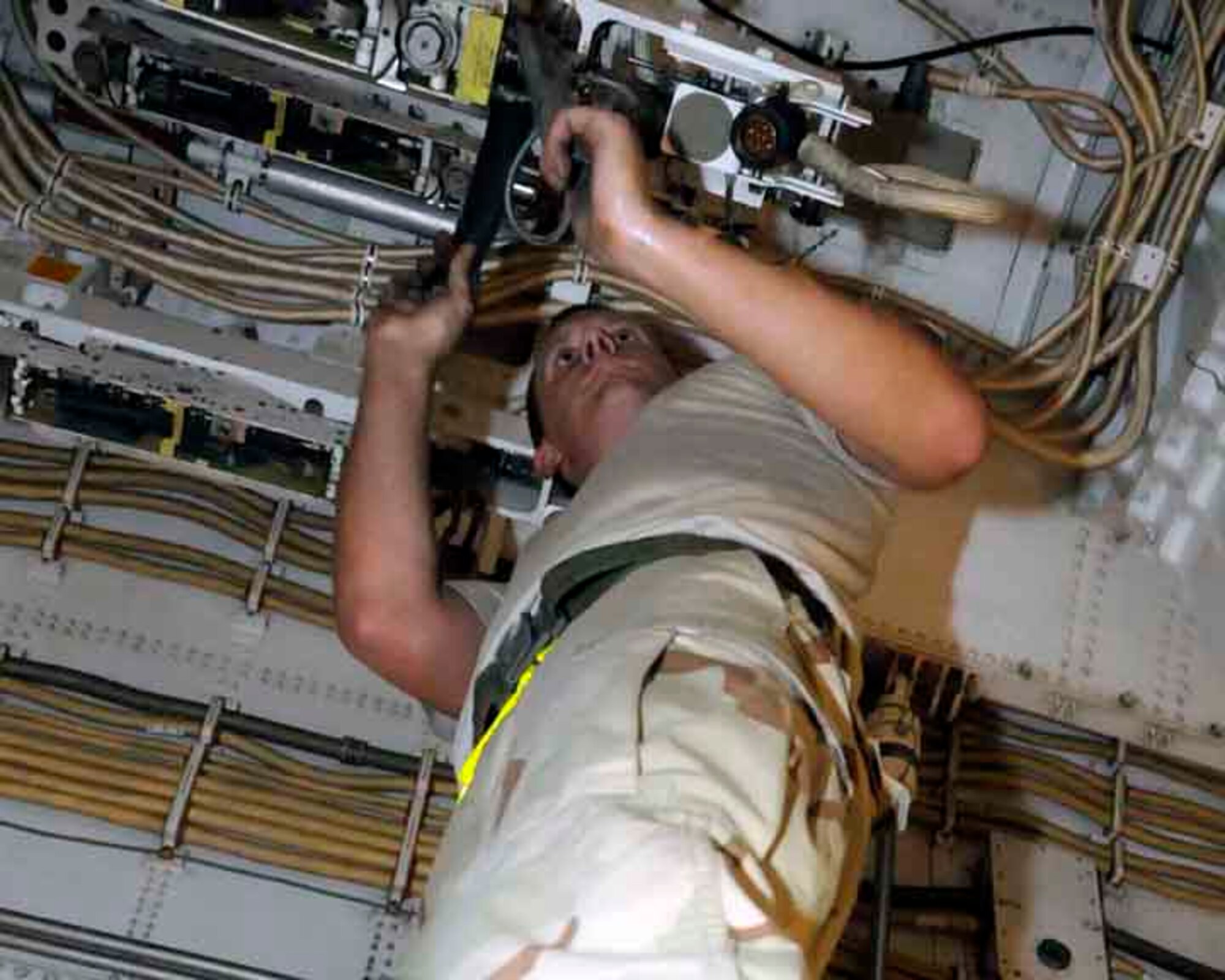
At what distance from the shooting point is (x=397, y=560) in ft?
7.54

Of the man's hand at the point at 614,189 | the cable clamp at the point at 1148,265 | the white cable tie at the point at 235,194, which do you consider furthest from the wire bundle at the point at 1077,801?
the white cable tie at the point at 235,194

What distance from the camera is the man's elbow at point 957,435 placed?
1.88 m

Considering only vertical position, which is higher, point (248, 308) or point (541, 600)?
point (248, 308)

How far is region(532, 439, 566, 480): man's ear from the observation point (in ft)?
8.62

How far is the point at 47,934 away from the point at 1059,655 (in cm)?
182

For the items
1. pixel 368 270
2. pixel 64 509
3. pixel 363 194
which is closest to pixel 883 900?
pixel 368 270

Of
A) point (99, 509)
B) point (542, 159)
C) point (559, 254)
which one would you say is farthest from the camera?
point (99, 509)

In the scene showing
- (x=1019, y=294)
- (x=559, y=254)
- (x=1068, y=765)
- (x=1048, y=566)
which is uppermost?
(x=1019, y=294)

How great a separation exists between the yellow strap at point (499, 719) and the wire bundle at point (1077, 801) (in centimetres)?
118

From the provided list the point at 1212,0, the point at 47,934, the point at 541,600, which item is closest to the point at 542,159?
the point at 541,600

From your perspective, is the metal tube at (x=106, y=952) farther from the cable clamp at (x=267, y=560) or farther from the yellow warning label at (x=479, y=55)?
the yellow warning label at (x=479, y=55)

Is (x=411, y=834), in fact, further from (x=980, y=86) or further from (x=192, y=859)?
(x=980, y=86)

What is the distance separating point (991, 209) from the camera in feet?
6.63

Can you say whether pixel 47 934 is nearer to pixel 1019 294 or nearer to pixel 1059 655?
pixel 1059 655
